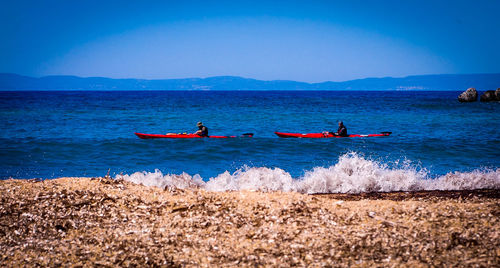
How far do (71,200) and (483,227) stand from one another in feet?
21.0

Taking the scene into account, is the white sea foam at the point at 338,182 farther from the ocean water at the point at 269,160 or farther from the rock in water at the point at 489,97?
the rock in water at the point at 489,97

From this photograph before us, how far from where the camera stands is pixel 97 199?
269 inches

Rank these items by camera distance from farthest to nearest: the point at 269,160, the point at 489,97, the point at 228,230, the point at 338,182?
the point at 489,97 → the point at 269,160 → the point at 338,182 → the point at 228,230

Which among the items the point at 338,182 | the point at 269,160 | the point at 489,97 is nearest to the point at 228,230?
the point at 338,182

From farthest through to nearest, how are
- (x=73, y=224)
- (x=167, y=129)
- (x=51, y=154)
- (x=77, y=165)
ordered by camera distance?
1. (x=167, y=129)
2. (x=51, y=154)
3. (x=77, y=165)
4. (x=73, y=224)

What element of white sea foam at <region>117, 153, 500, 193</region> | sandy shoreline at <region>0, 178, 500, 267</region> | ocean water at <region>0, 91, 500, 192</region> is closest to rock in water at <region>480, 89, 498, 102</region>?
ocean water at <region>0, 91, 500, 192</region>

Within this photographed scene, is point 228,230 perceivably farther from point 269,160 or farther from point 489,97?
point 489,97

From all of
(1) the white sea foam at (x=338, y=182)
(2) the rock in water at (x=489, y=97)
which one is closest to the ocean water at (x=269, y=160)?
(1) the white sea foam at (x=338, y=182)

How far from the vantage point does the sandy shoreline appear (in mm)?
4957

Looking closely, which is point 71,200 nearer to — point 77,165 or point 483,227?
point 483,227

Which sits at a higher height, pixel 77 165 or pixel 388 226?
pixel 388 226

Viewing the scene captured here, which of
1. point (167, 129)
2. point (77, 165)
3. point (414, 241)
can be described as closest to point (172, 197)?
point (414, 241)

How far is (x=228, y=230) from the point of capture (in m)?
5.82

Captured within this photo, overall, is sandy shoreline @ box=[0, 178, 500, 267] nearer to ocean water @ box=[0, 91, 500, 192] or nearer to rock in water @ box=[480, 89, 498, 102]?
ocean water @ box=[0, 91, 500, 192]
